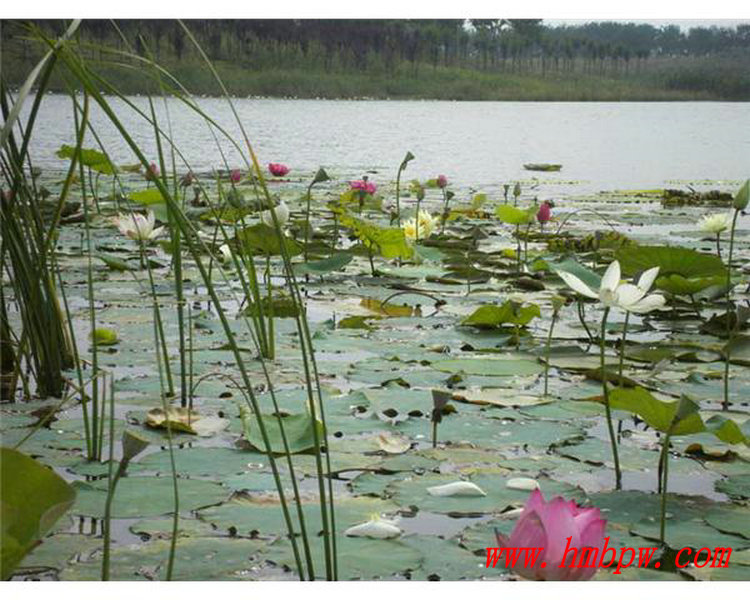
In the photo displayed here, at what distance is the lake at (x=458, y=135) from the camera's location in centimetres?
309

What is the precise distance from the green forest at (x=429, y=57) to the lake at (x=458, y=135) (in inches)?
3.3

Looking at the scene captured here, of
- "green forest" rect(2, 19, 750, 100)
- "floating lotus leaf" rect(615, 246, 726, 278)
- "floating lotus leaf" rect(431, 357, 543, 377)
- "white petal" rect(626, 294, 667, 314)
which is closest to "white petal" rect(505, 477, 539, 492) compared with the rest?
"white petal" rect(626, 294, 667, 314)

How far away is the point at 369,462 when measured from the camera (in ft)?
4.70

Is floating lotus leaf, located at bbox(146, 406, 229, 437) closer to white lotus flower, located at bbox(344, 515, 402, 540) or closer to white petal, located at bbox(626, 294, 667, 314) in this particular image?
white lotus flower, located at bbox(344, 515, 402, 540)

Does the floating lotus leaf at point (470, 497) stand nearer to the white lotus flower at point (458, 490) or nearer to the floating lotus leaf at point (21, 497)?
the white lotus flower at point (458, 490)

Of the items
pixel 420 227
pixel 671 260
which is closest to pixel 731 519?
pixel 671 260

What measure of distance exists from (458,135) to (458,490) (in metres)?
3.27

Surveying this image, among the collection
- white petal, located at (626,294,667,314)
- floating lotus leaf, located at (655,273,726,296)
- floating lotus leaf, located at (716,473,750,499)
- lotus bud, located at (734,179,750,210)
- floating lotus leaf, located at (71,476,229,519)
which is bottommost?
floating lotus leaf, located at (716,473,750,499)

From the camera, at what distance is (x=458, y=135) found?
175 inches

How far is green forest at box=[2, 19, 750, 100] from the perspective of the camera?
1.98m

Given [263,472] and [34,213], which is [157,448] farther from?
[34,213]

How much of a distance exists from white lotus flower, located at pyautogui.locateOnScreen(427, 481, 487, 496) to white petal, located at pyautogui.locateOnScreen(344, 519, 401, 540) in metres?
0.15

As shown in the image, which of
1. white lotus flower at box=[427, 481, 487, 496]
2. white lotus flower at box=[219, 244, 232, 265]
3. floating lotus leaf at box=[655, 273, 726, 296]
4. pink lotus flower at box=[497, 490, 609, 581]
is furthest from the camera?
white lotus flower at box=[219, 244, 232, 265]

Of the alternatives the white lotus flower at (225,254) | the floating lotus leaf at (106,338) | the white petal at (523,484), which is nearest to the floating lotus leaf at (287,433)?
the white petal at (523,484)
